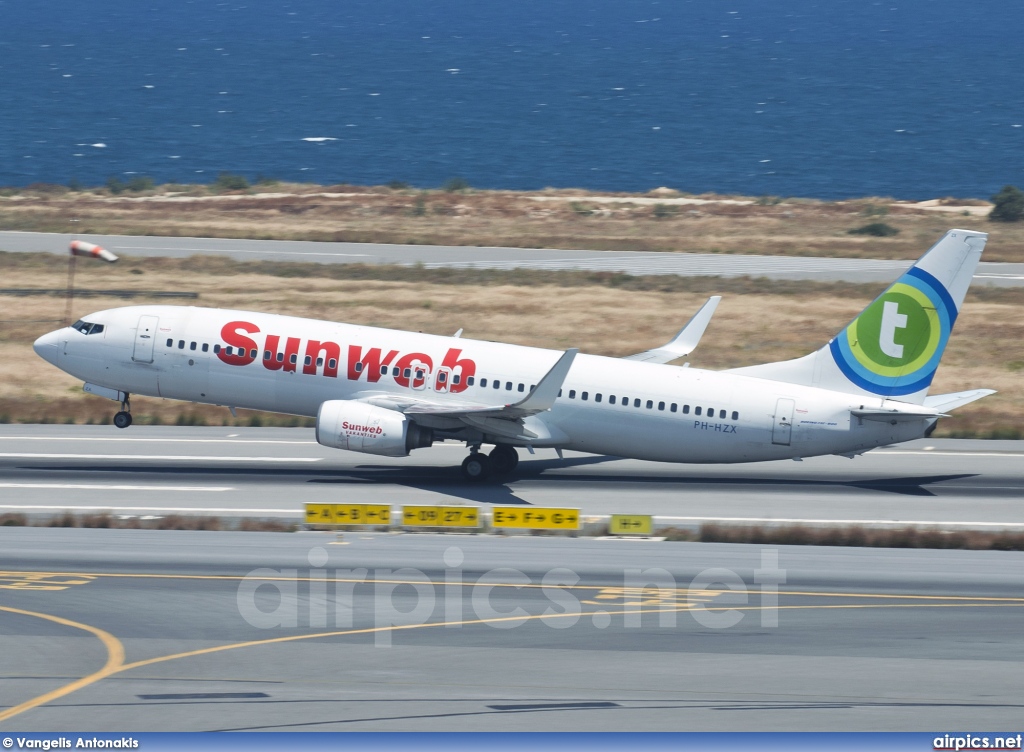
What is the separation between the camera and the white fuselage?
39625 millimetres

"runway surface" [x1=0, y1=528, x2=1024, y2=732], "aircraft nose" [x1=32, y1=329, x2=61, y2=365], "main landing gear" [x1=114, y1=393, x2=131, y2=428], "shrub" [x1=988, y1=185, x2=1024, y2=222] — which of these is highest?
"shrub" [x1=988, y1=185, x2=1024, y2=222]

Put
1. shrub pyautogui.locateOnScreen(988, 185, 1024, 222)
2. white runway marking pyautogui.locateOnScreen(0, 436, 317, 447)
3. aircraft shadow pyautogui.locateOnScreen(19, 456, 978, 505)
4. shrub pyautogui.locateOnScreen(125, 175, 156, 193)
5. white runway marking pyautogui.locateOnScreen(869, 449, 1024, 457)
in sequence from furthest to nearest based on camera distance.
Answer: shrub pyautogui.locateOnScreen(125, 175, 156, 193) < shrub pyautogui.locateOnScreen(988, 185, 1024, 222) < white runway marking pyautogui.locateOnScreen(0, 436, 317, 447) < white runway marking pyautogui.locateOnScreen(869, 449, 1024, 457) < aircraft shadow pyautogui.locateOnScreen(19, 456, 978, 505)

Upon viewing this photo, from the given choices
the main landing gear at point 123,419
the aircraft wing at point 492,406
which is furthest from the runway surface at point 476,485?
the aircraft wing at point 492,406

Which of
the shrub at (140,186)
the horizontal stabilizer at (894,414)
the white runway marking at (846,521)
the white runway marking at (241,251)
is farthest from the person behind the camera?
the shrub at (140,186)

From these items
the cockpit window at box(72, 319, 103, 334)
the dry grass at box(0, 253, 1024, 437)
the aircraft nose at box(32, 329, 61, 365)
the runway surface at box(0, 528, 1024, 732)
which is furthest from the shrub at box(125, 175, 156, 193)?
the runway surface at box(0, 528, 1024, 732)

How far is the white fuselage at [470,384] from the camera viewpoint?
39.6 m

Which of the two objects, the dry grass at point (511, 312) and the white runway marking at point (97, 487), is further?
the dry grass at point (511, 312)

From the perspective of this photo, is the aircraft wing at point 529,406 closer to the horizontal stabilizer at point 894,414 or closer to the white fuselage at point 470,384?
the white fuselage at point 470,384

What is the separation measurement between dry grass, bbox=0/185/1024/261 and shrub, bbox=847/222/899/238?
78 centimetres

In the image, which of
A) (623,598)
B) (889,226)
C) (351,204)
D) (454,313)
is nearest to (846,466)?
(623,598)

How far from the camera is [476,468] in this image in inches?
1628

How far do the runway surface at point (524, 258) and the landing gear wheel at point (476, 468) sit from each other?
39.8 m

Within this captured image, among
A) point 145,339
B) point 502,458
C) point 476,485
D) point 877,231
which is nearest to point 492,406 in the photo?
point 502,458
